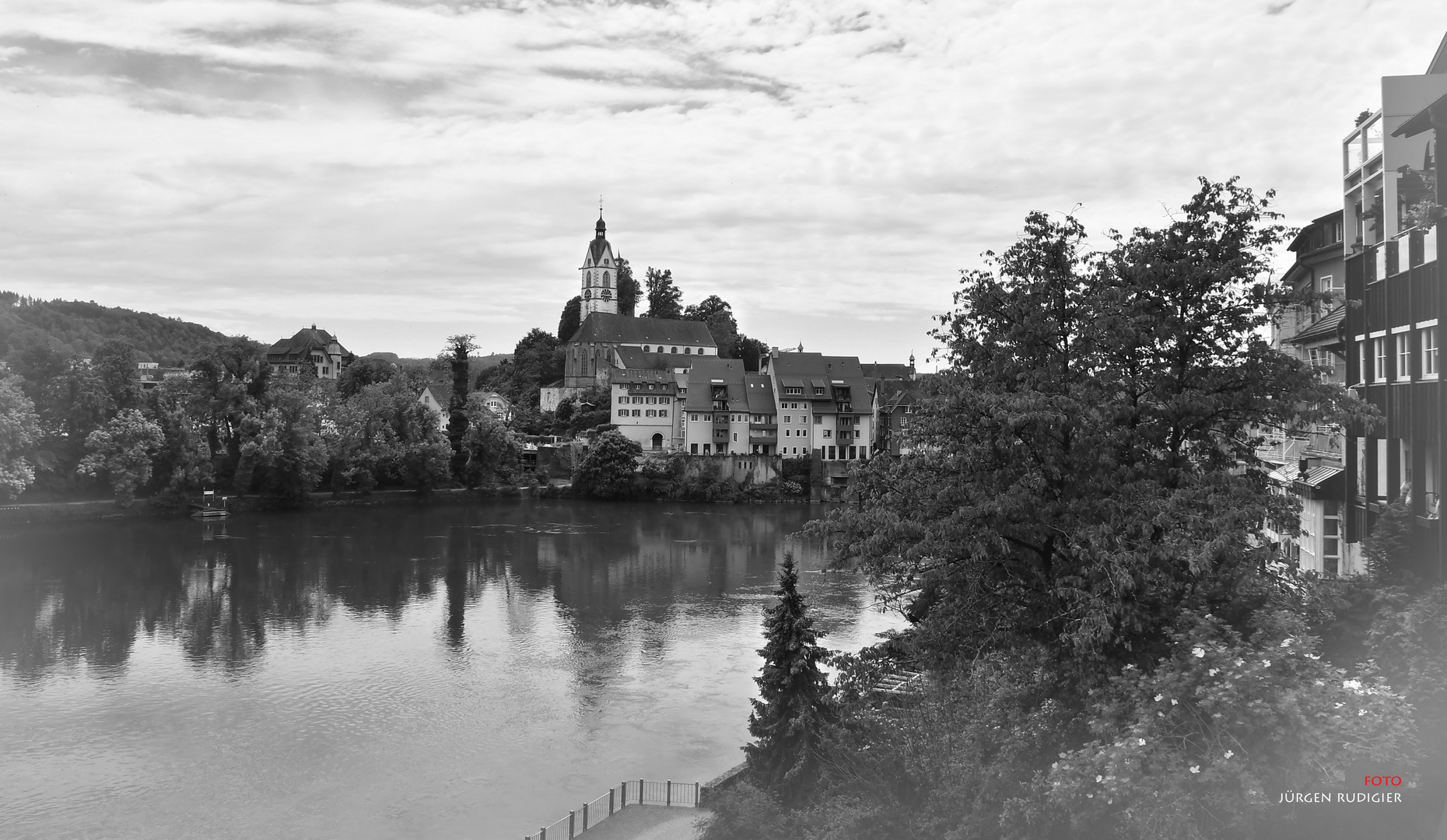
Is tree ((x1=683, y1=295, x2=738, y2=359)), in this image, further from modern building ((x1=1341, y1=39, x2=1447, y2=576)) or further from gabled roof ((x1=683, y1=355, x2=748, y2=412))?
modern building ((x1=1341, y1=39, x2=1447, y2=576))

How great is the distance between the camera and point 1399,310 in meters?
15.1

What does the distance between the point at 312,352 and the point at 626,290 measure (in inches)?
1532

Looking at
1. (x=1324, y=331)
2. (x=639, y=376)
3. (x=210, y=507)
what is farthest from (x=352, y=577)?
(x=639, y=376)

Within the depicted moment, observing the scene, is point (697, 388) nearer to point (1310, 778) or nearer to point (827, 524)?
point (827, 524)

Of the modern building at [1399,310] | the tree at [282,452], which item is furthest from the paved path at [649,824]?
the tree at [282,452]

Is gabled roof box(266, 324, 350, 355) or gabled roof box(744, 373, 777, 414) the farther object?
gabled roof box(266, 324, 350, 355)

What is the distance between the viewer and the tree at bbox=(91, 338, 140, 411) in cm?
6272

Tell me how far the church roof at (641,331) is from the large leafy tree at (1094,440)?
102m

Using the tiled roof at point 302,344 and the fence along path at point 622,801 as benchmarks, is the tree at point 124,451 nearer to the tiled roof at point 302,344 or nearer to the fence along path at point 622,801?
the fence along path at point 622,801

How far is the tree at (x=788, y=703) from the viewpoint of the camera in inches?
658

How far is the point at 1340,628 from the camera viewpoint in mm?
12562

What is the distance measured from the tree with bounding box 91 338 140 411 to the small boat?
6612 mm

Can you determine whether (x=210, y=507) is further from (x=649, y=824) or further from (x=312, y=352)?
(x=312, y=352)

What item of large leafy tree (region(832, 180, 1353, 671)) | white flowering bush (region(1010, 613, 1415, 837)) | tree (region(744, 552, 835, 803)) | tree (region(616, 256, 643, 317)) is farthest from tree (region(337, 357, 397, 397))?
white flowering bush (region(1010, 613, 1415, 837))
